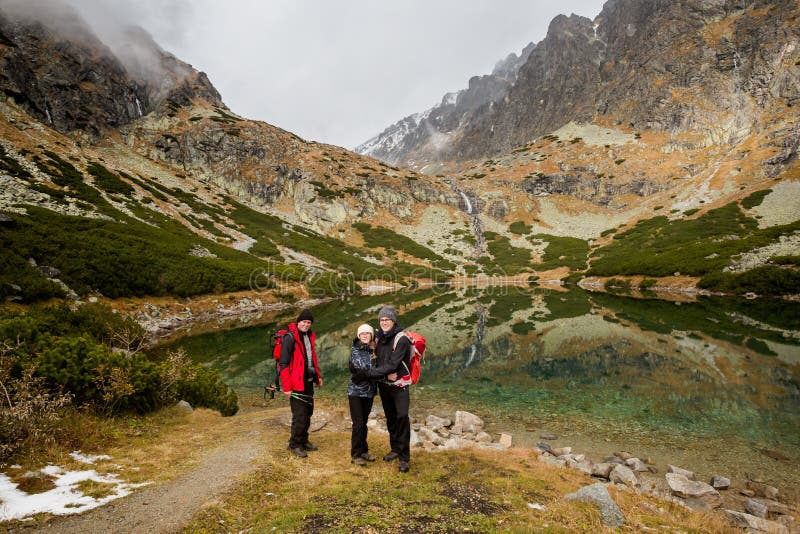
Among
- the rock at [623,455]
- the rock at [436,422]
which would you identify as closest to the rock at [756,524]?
the rock at [623,455]

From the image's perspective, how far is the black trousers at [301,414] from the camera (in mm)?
8328

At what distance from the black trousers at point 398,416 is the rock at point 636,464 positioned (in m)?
7.08

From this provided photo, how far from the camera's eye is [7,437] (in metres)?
6.10

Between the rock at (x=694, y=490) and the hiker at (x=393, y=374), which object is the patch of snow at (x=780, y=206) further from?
the hiker at (x=393, y=374)

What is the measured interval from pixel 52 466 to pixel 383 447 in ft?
21.3

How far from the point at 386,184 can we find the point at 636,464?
4112 inches

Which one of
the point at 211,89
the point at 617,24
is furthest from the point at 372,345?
the point at 617,24

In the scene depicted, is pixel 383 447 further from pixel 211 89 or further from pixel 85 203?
pixel 211 89

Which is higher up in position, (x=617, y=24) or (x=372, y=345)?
(x=617, y=24)

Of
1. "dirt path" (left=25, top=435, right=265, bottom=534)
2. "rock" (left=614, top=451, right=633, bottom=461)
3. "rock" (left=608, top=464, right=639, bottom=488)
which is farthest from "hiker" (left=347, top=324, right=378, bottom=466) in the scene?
"rock" (left=614, top=451, right=633, bottom=461)

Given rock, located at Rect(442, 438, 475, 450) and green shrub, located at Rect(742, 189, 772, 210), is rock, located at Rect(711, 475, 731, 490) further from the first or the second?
green shrub, located at Rect(742, 189, 772, 210)

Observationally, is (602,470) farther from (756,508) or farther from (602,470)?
(756,508)

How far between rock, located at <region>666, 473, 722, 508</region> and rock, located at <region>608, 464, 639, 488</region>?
0.85m

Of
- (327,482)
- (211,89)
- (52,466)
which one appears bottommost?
(327,482)
